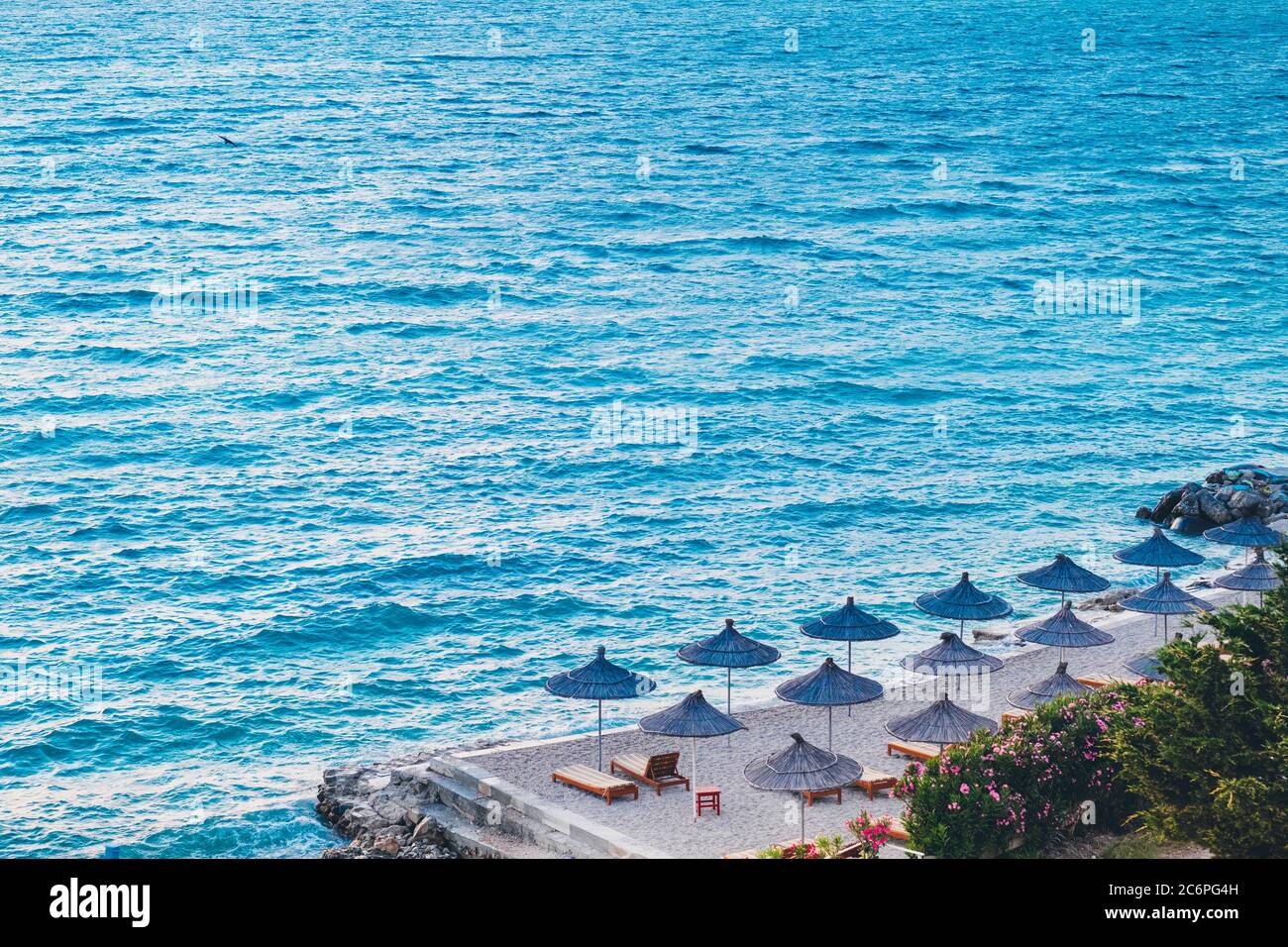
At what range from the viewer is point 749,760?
3616 cm

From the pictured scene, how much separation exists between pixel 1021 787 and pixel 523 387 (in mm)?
55864

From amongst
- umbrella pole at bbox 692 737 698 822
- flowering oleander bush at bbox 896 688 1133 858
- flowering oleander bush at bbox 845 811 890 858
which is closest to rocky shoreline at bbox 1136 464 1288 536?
umbrella pole at bbox 692 737 698 822

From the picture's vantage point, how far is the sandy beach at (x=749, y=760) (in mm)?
31766

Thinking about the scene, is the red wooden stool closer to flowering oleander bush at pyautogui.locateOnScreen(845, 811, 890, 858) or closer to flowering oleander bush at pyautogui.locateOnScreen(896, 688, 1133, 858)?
flowering oleander bush at pyautogui.locateOnScreen(896, 688, 1133, 858)

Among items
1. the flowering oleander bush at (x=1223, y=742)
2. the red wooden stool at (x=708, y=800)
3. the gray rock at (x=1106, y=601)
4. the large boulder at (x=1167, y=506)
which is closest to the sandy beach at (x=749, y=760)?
the red wooden stool at (x=708, y=800)

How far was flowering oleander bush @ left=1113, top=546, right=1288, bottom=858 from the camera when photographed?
22766 millimetres

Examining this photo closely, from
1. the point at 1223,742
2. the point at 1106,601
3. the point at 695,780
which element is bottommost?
the point at 1106,601

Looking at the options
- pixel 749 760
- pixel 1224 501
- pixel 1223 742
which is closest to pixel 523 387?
pixel 1224 501

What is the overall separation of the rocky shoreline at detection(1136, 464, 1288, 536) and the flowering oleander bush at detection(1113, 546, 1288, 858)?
112 feet

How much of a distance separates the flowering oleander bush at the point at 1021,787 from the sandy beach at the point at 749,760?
4493 millimetres

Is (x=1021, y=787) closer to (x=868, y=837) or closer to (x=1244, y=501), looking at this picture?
(x=868, y=837)

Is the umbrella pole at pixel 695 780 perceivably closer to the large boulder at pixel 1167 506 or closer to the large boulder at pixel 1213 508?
the large boulder at pixel 1213 508
